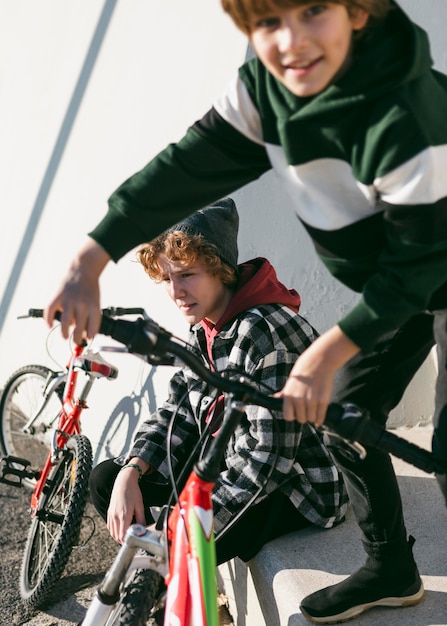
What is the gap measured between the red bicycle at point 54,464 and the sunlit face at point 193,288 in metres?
0.39

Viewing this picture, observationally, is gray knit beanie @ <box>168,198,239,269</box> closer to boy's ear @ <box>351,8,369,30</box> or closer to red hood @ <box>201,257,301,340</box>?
red hood @ <box>201,257,301,340</box>

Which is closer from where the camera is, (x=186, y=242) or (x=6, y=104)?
(x=186, y=242)

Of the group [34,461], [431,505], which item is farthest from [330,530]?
[34,461]

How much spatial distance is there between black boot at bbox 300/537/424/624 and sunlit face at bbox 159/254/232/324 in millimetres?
913

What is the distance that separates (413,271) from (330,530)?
143 cm

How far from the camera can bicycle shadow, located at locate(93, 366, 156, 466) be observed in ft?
12.0

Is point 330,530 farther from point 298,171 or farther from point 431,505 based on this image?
point 298,171

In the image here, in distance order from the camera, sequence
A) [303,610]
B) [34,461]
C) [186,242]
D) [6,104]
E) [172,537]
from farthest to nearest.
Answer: [6,104] → [34,461] → [186,242] → [303,610] → [172,537]

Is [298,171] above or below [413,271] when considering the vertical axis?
above

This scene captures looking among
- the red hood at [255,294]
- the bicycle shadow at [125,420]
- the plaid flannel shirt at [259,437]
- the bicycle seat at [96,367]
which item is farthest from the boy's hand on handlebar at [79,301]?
the bicycle shadow at [125,420]

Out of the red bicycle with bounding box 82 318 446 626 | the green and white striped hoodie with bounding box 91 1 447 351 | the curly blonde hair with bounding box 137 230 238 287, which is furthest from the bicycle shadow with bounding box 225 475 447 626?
the green and white striped hoodie with bounding box 91 1 447 351

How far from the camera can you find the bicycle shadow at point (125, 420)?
3668 mm

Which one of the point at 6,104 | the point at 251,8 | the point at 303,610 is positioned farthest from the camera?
the point at 6,104

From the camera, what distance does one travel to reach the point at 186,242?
255 centimetres
